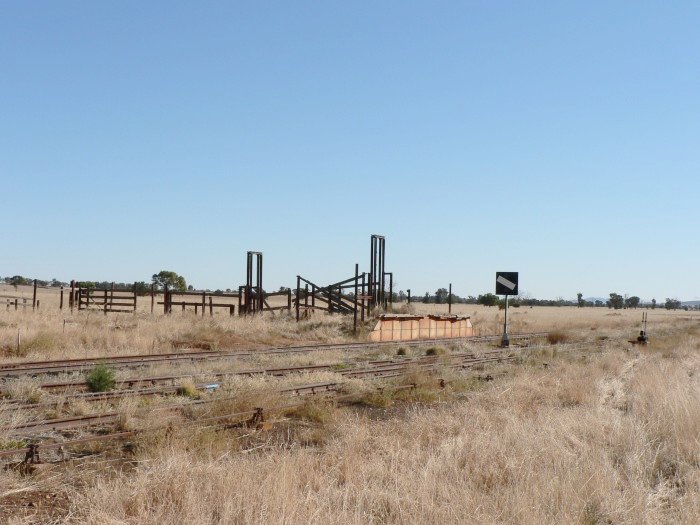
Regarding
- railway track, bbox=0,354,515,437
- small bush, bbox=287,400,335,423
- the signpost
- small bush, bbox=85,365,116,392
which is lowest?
small bush, bbox=287,400,335,423

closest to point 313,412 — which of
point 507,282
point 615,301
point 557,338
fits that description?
point 507,282

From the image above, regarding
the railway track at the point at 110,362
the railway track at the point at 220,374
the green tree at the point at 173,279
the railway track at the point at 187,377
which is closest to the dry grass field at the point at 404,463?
the railway track at the point at 187,377

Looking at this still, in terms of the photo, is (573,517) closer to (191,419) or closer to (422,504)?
(422,504)

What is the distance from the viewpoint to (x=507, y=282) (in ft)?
96.1

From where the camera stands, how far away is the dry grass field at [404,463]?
20.9 feet

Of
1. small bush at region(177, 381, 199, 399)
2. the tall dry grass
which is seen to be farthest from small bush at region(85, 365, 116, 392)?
the tall dry grass

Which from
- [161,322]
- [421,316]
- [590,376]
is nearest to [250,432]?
[590,376]

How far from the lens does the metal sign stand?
29062 mm

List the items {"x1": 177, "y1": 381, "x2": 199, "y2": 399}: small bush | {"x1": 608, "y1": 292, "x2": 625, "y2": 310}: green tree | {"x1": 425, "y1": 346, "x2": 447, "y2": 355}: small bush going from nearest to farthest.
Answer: {"x1": 177, "y1": 381, "x2": 199, "y2": 399}: small bush < {"x1": 425, "y1": 346, "x2": 447, "y2": 355}: small bush < {"x1": 608, "y1": 292, "x2": 625, "y2": 310}: green tree

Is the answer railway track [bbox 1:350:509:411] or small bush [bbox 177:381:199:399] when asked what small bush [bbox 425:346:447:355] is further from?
small bush [bbox 177:381:199:399]

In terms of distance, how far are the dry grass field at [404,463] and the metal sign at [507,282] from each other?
1291cm

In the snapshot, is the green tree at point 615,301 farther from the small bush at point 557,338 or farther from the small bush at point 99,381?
the small bush at point 99,381

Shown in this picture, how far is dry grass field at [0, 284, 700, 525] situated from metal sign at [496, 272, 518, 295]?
12909mm

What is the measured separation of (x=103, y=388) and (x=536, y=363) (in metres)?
13.2
